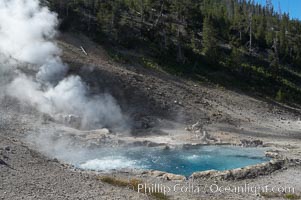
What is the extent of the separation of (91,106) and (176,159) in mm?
10035

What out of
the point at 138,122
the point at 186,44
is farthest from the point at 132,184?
the point at 186,44

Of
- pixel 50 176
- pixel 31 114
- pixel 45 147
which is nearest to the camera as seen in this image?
pixel 50 176

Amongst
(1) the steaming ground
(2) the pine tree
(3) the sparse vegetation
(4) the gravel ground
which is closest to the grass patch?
(4) the gravel ground

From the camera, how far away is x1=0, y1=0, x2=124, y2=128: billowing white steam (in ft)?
108

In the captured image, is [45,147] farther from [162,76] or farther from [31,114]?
[162,76]

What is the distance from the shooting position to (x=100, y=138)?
29.0 meters

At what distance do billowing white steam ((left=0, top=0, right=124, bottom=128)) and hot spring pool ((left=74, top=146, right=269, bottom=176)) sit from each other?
19.4 ft

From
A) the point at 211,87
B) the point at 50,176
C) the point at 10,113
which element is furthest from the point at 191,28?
the point at 50,176

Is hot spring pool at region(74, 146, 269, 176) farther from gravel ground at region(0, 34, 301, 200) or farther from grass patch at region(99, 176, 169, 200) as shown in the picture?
grass patch at region(99, 176, 169, 200)

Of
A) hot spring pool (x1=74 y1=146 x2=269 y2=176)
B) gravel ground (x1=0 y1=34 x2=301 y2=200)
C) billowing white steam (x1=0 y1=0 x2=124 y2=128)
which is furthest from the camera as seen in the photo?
billowing white steam (x1=0 y1=0 x2=124 y2=128)

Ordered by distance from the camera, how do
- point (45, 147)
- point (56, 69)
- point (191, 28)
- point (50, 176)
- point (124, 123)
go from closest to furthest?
point (50, 176) < point (45, 147) < point (124, 123) < point (56, 69) < point (191, 28)

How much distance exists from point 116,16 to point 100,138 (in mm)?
27370

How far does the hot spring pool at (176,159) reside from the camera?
23939mm

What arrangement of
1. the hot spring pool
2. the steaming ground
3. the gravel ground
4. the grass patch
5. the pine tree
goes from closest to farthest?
the grass patch → the gravel ground → the hot spring pool → the steaming ground → the pine tree
